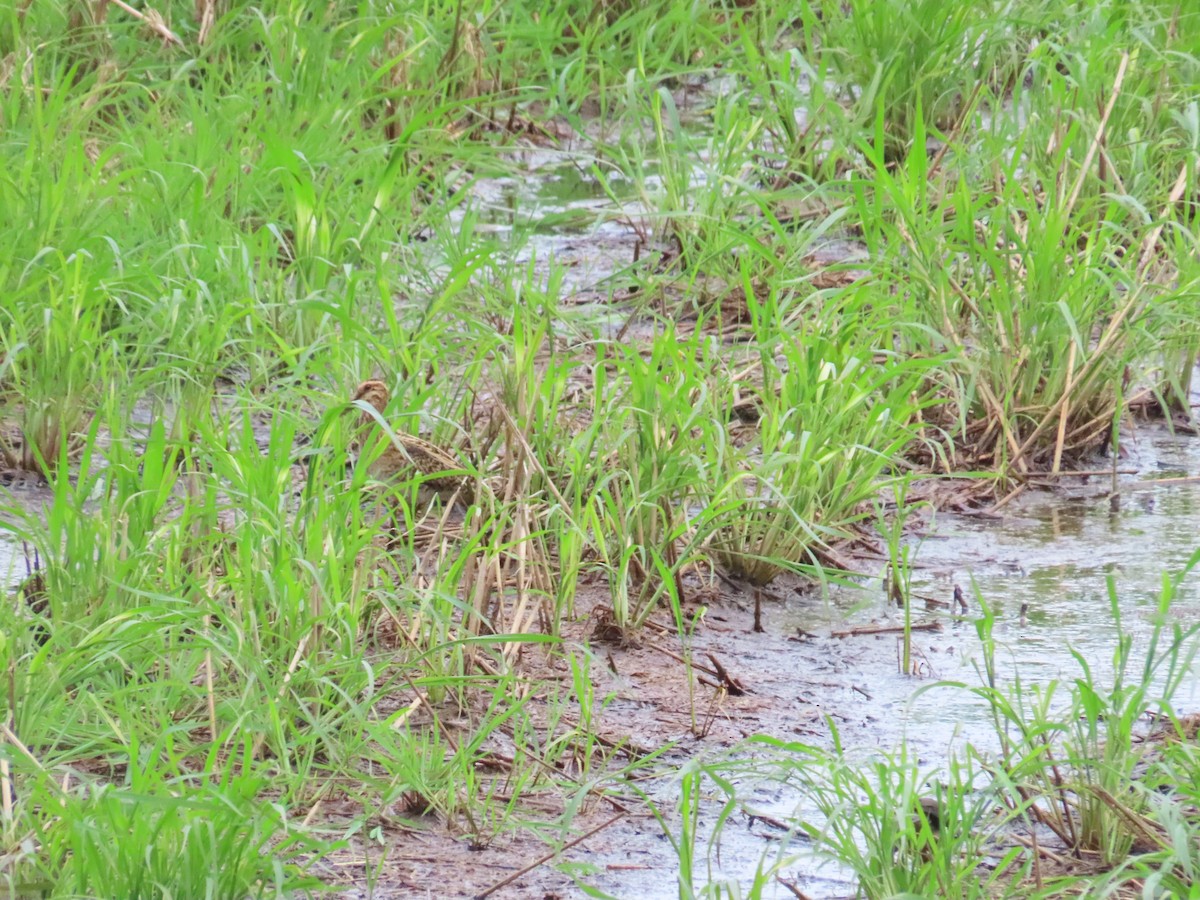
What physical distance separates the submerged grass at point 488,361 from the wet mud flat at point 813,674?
0.05m

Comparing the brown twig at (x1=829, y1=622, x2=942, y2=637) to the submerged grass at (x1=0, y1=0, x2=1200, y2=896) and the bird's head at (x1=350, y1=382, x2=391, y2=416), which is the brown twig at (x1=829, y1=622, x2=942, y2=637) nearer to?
the submerged grass at (x1=0, y1=0, x2=1200, y2=896)

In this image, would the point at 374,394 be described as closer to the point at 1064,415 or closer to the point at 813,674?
the point at 813,674

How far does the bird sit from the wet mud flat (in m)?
0.36

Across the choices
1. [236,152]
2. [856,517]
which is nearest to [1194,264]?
[856,517]

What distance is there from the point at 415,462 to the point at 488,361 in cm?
51

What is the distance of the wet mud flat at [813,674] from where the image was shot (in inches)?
86.7

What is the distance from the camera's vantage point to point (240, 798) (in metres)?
2.01

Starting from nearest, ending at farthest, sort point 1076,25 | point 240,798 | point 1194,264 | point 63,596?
point 240,798 → point 63,596 → point 1194,264 → point 1076,25

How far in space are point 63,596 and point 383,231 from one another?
1.59 meters

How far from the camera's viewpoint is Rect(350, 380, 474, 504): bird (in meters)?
2.98

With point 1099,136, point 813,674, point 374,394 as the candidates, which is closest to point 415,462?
point 374,394

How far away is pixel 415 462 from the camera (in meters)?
3.09

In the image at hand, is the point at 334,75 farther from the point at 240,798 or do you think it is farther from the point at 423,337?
the point at 240,798

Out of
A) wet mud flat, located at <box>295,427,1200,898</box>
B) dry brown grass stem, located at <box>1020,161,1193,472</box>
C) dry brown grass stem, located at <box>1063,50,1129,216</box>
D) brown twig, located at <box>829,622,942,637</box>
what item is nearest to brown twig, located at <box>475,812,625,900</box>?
wet mud flat, located at <box>295,427,1200,898</box>
